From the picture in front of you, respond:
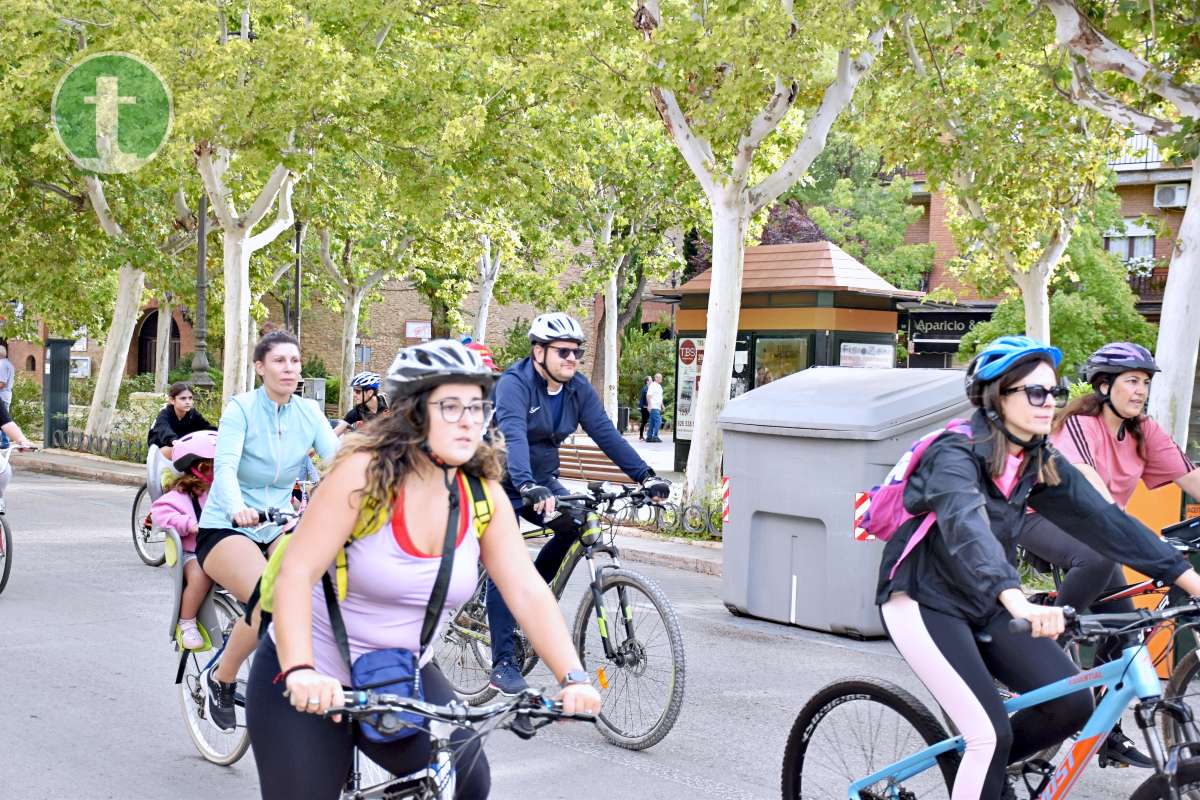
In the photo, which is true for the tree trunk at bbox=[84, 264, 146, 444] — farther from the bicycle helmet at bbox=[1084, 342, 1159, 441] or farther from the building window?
the building window

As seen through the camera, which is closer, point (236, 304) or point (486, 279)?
point (236, 304)

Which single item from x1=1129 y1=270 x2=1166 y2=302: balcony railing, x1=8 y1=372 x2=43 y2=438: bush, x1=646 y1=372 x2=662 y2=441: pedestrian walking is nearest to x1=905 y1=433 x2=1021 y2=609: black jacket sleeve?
x1=8 y1=372 x2=43 y2=438: bush

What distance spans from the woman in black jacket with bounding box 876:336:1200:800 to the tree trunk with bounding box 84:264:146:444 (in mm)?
22923

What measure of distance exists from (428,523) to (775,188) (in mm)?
12138

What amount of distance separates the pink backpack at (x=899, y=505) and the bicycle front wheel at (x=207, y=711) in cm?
281

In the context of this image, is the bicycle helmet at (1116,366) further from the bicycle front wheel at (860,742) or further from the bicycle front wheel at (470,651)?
the bicycle front wheel at (470,651)

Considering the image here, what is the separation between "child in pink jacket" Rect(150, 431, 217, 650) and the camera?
5.71m

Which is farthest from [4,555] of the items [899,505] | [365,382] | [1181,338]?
[1181,338]

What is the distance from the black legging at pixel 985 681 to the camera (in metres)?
3.74

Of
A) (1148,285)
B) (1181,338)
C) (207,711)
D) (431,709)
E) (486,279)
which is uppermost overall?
(1148,285)

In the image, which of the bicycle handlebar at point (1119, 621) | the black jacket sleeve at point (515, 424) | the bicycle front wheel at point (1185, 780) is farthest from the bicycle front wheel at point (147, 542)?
the bicycle front wheel at point (1185, 780)

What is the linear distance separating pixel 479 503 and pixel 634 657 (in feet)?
9.88

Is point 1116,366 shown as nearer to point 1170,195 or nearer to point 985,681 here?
point 985,681

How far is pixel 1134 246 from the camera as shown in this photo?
123ft
